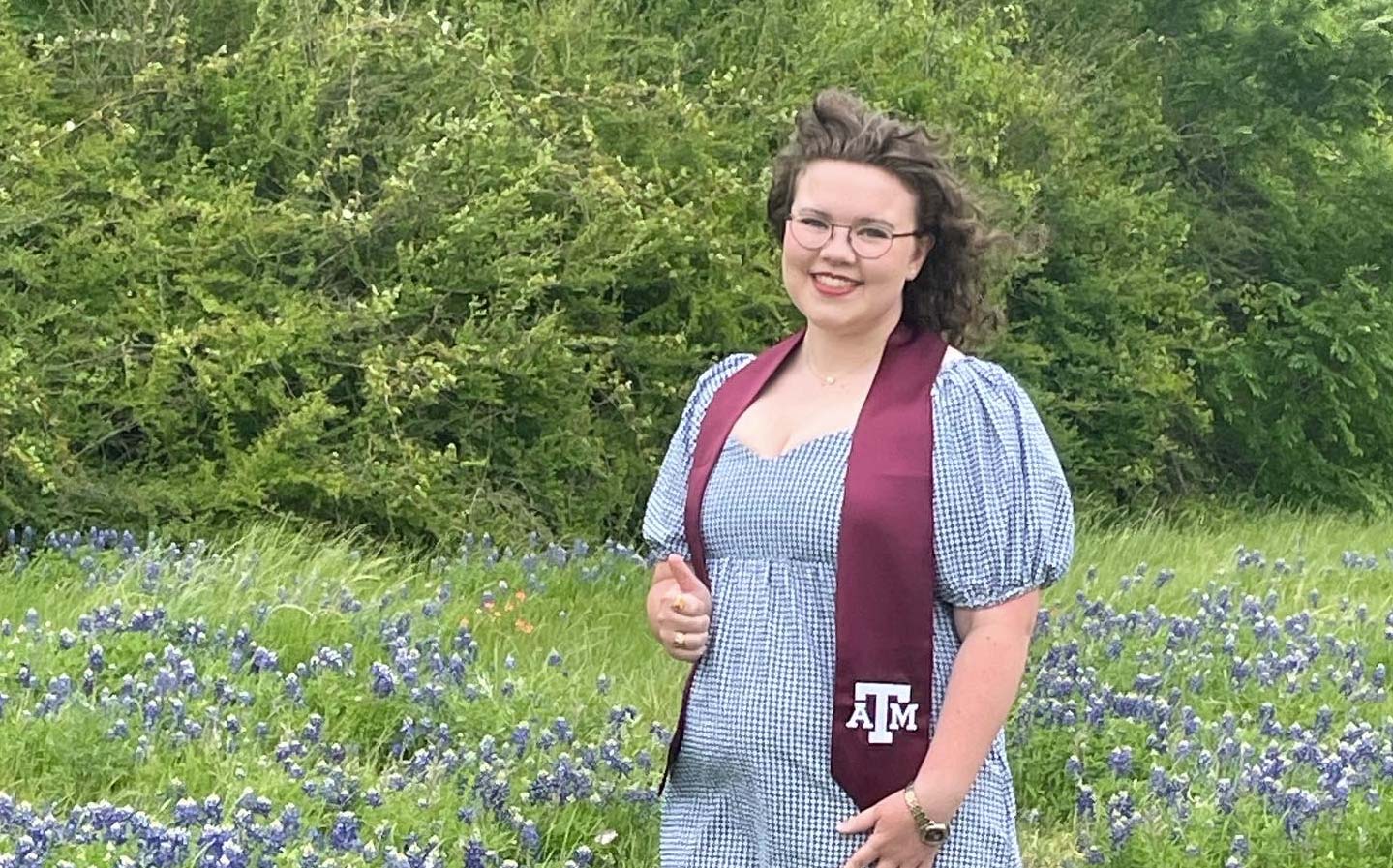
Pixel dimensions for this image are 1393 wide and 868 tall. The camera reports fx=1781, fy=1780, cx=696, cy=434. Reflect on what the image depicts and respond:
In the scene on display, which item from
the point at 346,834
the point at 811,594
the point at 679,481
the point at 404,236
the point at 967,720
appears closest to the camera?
the point at 967,720

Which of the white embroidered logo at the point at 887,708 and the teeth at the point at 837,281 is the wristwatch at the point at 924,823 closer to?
the white embroidered logo at the point at 887,708

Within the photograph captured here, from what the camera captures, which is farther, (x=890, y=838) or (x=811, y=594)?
(x=811, y=594)

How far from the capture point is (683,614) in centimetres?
274

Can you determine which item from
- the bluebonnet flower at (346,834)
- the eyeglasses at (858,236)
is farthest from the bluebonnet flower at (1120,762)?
the eyeglasses at (858,236)

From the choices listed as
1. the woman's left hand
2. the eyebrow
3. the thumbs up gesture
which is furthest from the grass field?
the eyebrow

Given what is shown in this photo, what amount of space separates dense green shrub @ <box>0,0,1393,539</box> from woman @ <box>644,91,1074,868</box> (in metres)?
3.73

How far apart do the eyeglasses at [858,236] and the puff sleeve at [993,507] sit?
0.86 ft

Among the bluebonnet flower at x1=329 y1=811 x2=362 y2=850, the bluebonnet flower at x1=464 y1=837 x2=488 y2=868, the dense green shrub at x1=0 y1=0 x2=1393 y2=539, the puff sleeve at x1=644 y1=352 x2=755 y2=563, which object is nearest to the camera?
the puff sleeve at x1=644 y1=352 x2=755 y2=563

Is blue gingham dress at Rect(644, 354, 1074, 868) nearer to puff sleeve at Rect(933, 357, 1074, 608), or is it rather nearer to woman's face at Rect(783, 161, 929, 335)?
puff sleeve at Rect(933, 357, 1074, 608)

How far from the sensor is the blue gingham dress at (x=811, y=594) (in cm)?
255

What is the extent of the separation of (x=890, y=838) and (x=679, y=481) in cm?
70

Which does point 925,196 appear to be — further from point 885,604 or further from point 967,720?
point 967,720

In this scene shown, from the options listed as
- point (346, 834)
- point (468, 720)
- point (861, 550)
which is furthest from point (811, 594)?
point (468, 720)

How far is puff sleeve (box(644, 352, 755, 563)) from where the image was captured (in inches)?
114
